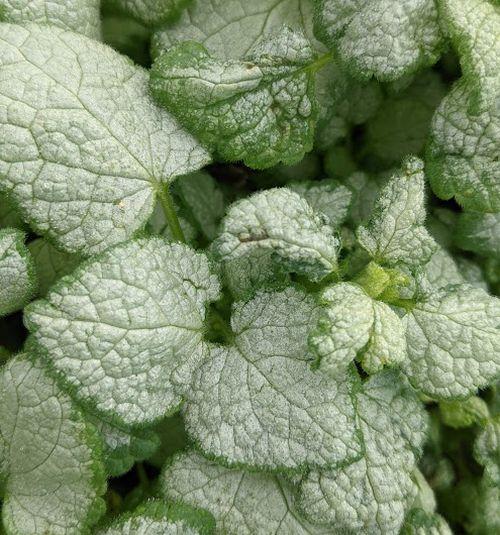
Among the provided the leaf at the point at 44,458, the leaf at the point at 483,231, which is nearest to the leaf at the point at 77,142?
the leaf at the point at 44,458

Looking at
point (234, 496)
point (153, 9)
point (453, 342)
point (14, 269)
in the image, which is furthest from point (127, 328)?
point (153, 9)

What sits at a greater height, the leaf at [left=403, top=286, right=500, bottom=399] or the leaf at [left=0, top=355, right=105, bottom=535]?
the leaf at [left=0, top=355, right=105, bottom=535]

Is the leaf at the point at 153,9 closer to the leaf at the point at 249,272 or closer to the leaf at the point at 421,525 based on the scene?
the leaf at the point at 249,272

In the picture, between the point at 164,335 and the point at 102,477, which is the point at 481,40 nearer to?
the point at 164,335

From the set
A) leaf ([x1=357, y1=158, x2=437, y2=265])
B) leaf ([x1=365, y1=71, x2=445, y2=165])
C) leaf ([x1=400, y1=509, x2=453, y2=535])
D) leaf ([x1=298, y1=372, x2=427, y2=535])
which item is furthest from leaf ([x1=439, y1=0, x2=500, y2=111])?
leaf ([x1=400, y1=509, x2=453, y2=535])

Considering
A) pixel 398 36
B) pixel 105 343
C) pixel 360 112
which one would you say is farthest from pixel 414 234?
pixel 105 343

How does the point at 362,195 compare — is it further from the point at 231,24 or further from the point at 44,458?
the point at 44,458

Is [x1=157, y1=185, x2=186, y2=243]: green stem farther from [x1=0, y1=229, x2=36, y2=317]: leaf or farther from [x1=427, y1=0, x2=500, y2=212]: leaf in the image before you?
[x1=427, y1=0, x2=500, y2=212]: leaf
